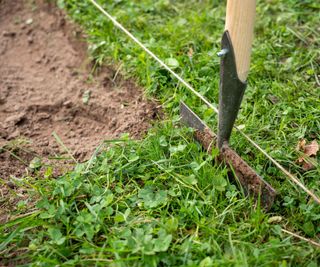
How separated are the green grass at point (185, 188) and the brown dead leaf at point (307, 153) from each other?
4 cm

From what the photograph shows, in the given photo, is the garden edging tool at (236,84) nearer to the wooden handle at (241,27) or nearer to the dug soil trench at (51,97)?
the wooden handle at (241,27)

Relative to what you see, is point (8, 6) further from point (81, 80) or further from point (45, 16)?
point (81, 80)

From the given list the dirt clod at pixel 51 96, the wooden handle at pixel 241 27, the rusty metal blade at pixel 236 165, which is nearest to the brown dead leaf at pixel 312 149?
the rusty metal blade at pixel 236 165

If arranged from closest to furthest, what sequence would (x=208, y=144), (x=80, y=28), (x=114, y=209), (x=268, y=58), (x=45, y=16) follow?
1. (x=114, y=209)
2. (x=208, y=144)
3. (x=268, y=58)
4. (x=80, y=28)
5. (x=45, y=16)

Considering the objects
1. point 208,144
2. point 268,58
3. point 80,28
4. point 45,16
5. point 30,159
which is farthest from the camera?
point 45,16

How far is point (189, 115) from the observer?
232 cm

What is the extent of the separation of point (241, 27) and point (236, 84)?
0.80ft

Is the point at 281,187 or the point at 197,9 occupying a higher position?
the point at 197,9

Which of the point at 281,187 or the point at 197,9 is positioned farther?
the point at 197,9

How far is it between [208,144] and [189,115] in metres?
0.21

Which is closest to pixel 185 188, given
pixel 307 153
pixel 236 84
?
pixel 236 84

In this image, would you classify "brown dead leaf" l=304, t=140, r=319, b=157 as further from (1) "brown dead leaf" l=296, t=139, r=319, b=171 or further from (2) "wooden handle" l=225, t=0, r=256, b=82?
(2) "wooden handle" l=225, t=0, r=256, b=82

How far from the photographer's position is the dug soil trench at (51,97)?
242 centimetres

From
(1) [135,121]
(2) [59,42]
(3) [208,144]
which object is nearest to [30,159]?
(1) [135,121]
